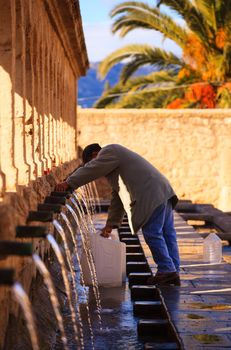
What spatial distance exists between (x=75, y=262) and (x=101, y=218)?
19.5 ft

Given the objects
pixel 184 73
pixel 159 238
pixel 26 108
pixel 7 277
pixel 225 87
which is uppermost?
pixel 184 73

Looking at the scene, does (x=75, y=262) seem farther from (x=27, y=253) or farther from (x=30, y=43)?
(x=27, y=253)

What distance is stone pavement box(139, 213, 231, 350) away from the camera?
604cm

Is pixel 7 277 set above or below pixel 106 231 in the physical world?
above

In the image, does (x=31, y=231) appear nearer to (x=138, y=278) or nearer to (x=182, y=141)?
(x=138, y=278)

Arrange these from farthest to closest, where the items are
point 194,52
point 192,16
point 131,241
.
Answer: point 194,52 < point 192,16 < point 131,241

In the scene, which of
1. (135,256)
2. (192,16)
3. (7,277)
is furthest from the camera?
(192,16)

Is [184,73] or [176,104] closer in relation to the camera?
[184,73]

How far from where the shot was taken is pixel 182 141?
73.6 feet

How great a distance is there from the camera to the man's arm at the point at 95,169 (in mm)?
7914

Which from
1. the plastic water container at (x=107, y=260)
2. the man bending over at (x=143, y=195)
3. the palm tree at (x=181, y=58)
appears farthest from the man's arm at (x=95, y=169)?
the palm tree at (x=181, y=58)

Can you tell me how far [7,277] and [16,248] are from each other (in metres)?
0.52

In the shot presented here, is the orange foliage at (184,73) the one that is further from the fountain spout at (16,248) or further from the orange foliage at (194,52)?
the fountain spout at (16,248)

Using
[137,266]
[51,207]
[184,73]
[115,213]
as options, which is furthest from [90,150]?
[184,73]
